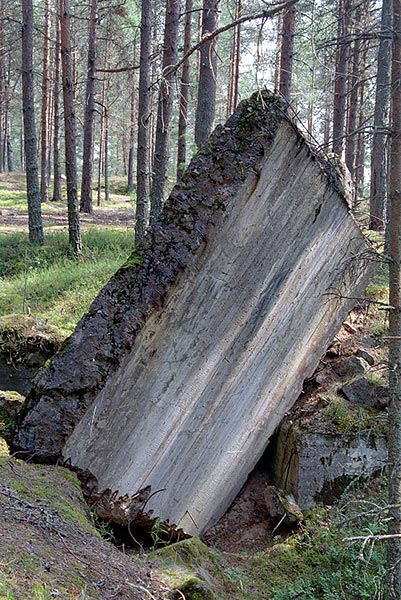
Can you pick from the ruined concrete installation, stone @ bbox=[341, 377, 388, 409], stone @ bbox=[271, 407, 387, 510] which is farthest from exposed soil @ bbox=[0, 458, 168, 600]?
stone @ bbox=[341, 377, 388, 409]

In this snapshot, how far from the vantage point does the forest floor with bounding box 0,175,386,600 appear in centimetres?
258

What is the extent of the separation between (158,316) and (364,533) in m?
2.40

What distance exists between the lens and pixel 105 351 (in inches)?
161

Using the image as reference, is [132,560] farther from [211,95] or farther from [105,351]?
[211,95]

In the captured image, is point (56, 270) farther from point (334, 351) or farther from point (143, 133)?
point (334, 351)

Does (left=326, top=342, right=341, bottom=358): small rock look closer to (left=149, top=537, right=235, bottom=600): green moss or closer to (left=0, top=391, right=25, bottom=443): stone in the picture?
(left=149, top=537, right=235, bottom=600): green moss

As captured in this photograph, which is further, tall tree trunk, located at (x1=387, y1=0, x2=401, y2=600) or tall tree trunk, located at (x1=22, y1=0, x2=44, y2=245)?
tall tree trunk, located at (x1=22, y1=0, x2=44, y2=245)

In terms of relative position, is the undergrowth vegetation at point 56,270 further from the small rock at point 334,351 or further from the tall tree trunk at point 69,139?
the small rock at point 334,351

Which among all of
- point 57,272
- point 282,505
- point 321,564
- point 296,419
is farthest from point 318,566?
point 57,272

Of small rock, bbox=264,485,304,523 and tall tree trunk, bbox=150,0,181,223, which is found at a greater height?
tall tree trunk, bbox=150,0,181,223

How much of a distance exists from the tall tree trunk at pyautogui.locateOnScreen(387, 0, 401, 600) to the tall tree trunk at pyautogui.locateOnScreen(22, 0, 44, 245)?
34.3ft

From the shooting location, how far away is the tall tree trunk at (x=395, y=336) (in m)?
3.43

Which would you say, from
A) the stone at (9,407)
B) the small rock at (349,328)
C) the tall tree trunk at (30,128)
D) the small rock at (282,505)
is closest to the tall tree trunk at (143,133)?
the tall tree trunk at (30,128)

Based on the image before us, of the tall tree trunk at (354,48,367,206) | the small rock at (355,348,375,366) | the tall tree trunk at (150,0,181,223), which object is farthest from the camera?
the tall tree trunk at (150,0,181,223)
